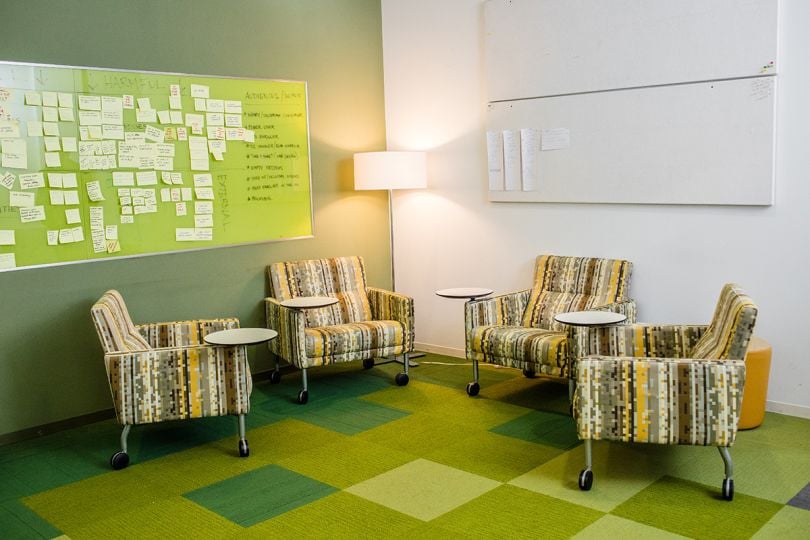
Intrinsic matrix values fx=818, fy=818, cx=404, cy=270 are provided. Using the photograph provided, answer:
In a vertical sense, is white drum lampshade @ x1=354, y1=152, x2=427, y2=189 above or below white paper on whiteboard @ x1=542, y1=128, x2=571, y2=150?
below

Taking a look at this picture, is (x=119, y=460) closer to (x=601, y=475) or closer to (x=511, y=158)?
(x=601, y=475)

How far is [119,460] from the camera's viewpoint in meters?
4.06

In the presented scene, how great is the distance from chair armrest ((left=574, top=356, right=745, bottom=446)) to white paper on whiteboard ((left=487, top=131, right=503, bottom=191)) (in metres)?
2.42

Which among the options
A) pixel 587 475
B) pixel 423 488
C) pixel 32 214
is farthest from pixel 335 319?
pixel 587 475

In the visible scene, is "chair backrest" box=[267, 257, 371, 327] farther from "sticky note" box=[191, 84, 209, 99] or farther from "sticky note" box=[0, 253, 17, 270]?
"sticky note" box=[0, 253, 17, 270]

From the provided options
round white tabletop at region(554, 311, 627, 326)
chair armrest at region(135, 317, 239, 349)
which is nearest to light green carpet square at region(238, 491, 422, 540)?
round white tabletop at region(554, 311, 627, 326)

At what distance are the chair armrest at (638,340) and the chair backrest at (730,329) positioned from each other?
157mm

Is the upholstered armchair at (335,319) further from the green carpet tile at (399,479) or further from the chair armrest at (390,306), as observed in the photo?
the green carpet tile at (399,479)

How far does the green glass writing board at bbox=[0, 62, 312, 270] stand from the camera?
4586mm

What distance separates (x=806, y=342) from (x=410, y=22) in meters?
3.57

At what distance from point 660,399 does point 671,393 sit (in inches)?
2.0

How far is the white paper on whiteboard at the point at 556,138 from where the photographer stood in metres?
5.28

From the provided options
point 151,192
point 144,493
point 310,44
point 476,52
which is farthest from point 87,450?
point 476,52

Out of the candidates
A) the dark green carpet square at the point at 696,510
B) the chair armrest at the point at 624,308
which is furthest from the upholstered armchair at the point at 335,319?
the dark green carpet square at the point at 696,510
